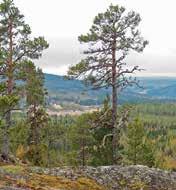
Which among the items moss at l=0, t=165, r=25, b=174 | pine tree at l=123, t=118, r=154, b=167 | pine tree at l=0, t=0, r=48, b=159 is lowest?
pine tree at l=123, t=118, r=154, b=167

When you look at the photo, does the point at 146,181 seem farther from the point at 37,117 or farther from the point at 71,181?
the point at 37,117

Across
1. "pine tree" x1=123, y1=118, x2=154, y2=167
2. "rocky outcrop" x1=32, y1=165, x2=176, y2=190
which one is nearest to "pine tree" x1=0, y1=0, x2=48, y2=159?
"rocky outcrop" x1=32, y1=165, x2=176, y2=190

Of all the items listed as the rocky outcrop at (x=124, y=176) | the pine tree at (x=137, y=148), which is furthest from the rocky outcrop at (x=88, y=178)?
the pine tree at (x=137, y=148)

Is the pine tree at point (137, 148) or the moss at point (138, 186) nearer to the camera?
the moss at point (138, 186)

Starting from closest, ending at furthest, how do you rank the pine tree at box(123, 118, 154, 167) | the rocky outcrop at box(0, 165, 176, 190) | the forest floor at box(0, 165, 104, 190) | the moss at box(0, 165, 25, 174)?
1. the forest floor at box(0, 165, 104, 190)
2. the rocky outcrop at box(0, 165, 176, 190)
3. the moss at box(0, 165, 25, 174)
4. the pine tree at box(123, 118, 154, 167)

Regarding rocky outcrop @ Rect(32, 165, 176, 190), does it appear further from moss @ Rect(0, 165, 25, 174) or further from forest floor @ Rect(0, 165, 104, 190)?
moss @ Rect(0, 165, 25, 174)

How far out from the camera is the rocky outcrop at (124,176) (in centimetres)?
2594

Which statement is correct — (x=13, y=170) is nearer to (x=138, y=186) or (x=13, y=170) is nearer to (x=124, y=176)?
(x=124, y=176)

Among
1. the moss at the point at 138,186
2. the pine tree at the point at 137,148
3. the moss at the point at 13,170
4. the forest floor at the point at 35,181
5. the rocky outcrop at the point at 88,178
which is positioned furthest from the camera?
the pine tree at the point at 137,148

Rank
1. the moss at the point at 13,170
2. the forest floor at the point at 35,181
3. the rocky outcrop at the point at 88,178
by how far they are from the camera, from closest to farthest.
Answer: the forest floor at the point at 35,181
the rocky outcrop at the point at 88,178
the moss at the point at 13,170

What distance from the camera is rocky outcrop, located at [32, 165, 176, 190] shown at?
25.9 m

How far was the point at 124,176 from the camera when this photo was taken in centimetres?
2692

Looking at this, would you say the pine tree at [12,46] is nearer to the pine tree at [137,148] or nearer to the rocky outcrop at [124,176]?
the rocky outcrop at [124,176]

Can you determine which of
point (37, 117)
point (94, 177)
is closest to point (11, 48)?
point (94, 177)
